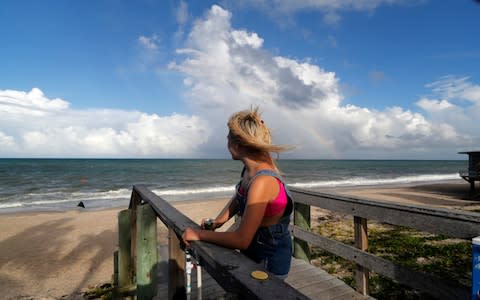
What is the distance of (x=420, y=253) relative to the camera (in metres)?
5.99

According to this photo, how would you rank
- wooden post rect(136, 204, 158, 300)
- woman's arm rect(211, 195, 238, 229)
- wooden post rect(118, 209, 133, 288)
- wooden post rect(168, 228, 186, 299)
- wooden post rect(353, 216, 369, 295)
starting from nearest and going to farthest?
1. wooden post rect(168, 228, 186, 299)
2. woman's arm rect(211, 195, 238, 229)
3. wooden post rect(136, 204, 158, 300)
4. wooden post rect(353, 216, 369, 295)
5. wooden post rect(118, 209, 133, 288)

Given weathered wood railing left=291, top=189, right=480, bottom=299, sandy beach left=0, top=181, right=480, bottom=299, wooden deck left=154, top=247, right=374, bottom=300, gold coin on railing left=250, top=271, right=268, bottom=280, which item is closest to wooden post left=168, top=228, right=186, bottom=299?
wooden deck left=154, top=247, right=374, bottom=300

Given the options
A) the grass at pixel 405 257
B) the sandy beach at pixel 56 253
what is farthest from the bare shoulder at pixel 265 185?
the sandy beach at pixel 56 253

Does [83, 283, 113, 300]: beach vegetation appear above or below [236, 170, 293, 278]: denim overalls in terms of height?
below

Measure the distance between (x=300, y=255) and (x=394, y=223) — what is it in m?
1.91

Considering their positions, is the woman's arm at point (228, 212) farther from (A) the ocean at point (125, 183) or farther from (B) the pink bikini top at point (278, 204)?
(A) the ocean at point (125, 183)

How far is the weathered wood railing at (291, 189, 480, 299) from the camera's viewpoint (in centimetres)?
176

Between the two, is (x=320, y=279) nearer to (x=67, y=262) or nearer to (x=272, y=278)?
(x=272, y=278)

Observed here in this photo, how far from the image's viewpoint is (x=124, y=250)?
3.36m

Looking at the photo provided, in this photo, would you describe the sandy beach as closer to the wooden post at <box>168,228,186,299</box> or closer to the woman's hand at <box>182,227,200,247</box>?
the wooden post at <box>168,228,186,299</box>

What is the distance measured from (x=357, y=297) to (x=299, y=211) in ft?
3.80

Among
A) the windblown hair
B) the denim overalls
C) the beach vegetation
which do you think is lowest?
the beach vegetation

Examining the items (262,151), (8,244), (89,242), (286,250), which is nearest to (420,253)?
(286,250)

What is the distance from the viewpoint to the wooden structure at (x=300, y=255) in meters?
1.11
